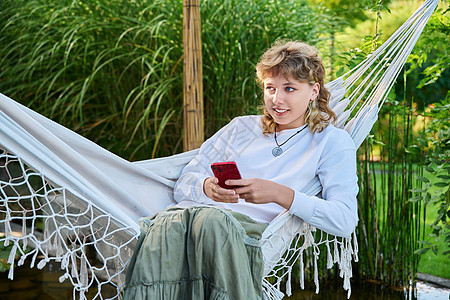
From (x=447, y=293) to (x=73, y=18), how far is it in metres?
2.76

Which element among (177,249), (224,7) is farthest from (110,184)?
(224,7)

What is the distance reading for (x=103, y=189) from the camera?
1.75 m

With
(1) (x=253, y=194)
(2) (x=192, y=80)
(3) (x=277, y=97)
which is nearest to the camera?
(1) (x=253, y=194)

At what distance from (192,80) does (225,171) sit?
0.92m

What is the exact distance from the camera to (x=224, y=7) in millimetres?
3129

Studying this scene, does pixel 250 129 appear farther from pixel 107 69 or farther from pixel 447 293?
pixel 107 69

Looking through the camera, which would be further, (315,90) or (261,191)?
(315,90)

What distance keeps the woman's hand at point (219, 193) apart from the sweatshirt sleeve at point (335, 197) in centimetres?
18

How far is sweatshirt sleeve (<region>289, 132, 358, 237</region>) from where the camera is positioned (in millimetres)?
1570

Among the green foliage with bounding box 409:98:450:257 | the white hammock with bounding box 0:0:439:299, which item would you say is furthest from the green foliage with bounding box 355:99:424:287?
the white hammock with bounding box 0:0:439:299

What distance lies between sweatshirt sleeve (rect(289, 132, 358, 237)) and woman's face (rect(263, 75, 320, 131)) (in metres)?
0.16

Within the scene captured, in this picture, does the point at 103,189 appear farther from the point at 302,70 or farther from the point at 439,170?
the point at 439,170

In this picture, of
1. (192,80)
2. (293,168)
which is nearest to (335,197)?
(293,168)

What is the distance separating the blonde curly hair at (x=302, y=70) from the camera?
68.2 inches
